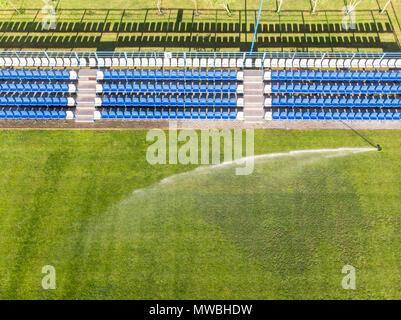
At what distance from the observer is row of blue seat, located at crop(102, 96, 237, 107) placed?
32.1m

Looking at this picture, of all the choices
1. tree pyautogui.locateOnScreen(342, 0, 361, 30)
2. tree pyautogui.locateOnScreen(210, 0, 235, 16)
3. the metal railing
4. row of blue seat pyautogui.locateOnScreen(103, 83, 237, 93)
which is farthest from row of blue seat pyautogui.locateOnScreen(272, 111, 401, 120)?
tree pyautogui.locateOnScreen(210, 0, 235, 16)

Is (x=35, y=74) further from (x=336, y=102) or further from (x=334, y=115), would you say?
(x=336, y=102)

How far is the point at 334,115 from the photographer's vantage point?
31.8 metres

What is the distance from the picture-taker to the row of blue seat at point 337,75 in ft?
107

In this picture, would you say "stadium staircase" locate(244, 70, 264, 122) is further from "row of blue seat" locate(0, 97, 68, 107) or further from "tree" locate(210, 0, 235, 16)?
"row of blue seat" locate(0, 97, 68, 107)

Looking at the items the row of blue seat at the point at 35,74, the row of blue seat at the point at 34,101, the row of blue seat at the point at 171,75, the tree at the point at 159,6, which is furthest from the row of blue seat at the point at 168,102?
the tree at the point at 159,6

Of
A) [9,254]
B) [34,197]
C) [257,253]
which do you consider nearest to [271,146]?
[257,253]

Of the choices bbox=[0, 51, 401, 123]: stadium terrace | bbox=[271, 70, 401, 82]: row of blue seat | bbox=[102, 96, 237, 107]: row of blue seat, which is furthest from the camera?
bbox=[271, 70, 401, 82]: row of blue seat

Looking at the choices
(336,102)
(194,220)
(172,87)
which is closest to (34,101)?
(172,87)

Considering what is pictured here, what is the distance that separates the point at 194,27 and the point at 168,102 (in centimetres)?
1154

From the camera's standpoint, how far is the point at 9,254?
27562mm

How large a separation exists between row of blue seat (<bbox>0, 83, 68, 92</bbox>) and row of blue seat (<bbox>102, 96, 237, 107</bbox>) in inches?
223

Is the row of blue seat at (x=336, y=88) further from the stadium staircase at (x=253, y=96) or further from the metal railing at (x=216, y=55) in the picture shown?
the metal railing at (x=216, y=55)
